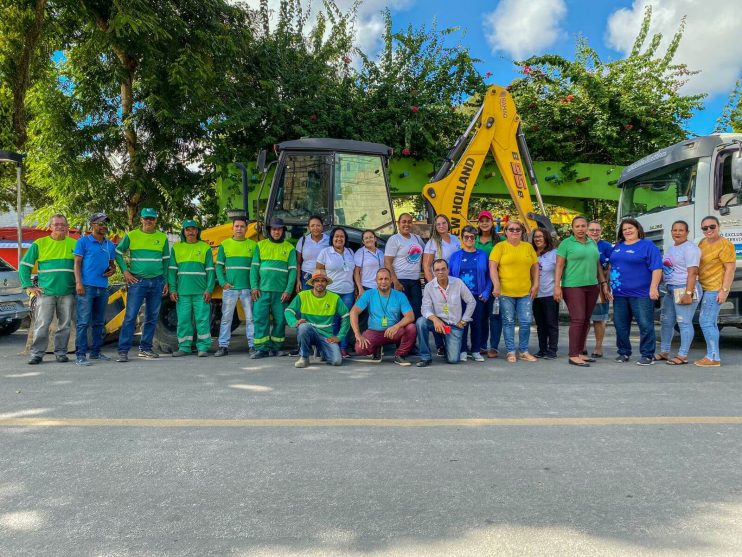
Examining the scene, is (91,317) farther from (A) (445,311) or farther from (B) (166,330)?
(A) (445,311)

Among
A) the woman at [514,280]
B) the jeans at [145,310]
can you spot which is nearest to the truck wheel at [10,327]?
the jeans at [145,310]

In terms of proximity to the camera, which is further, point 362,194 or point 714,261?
point 362,194

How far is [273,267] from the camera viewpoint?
7434 millimetres

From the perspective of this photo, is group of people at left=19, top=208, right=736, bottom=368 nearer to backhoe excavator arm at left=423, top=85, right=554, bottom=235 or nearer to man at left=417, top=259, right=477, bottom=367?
man at left=417, top=259, right=477, bottom=367

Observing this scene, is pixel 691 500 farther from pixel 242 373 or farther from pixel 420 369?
pixel 242 373

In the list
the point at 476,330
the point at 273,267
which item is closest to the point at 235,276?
the point at 273,267

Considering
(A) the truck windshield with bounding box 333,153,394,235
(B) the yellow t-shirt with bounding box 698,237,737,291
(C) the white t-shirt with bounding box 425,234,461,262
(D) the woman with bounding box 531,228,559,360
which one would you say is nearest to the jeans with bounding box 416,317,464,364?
(C) the white t-shirt with bounding box 425,234,461,262

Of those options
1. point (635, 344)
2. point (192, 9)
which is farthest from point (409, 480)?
point (192, 9)

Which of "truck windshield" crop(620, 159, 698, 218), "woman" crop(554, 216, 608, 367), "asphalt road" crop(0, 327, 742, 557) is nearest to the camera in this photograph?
"asphalt road" crop(0, 327, 742, 557)

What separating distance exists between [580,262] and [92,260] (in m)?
5.85

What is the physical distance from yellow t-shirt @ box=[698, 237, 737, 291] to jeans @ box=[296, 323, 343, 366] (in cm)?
434

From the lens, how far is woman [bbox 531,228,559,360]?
7.31 metres

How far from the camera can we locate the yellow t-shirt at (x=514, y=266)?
279 inches

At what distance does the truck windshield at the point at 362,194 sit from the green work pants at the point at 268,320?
1433mm
